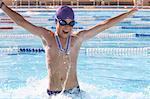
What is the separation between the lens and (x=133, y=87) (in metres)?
5.77

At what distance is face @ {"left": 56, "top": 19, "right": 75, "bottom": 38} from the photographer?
332 centimetres

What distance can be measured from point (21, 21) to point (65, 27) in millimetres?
346

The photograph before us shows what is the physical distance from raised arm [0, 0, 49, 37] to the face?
157mm

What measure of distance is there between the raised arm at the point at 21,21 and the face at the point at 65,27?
0.52 feet

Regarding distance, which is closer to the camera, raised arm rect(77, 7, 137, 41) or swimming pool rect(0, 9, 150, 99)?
raised arm rect(77, 7, 137, 41)

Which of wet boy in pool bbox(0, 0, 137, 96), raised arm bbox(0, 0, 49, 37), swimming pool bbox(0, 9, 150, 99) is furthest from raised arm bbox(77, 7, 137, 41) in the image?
swimming pool bbox(0, 9, 150, 99)

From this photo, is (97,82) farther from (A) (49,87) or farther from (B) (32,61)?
(A) (49,87)

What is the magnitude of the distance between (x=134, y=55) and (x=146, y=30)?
4.23 m

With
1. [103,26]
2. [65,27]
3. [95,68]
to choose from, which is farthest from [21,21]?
[95,68]

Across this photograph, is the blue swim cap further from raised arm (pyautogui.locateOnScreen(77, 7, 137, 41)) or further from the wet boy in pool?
raised arm (pyautogui.locateOnScreen(77, 7, 137, 41))

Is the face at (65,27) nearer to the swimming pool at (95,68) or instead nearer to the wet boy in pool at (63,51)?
the wet boy in pool at (63,51)

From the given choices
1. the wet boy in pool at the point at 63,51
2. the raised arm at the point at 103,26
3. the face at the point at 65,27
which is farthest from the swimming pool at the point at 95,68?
the face at the point at 65,27

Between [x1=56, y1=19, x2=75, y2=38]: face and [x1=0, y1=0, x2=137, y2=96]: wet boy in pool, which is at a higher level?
[x1=56, y1=19, x2=75, y2=38]: face

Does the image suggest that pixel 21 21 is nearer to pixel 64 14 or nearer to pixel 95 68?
pixel 64 14
